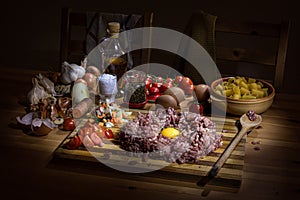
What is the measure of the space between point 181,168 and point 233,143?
0.93 ft

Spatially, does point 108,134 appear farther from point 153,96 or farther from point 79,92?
point 153,96

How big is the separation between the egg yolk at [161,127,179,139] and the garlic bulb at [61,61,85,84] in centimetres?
59

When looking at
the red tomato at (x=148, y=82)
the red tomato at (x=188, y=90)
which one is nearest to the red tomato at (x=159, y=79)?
the red tomato at (x=148, y=82)

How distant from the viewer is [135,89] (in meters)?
2.29

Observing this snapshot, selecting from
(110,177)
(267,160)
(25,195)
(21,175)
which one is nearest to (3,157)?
(21,175)

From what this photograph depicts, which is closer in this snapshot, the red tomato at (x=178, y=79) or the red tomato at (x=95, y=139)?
the red tomato at (x=95, y=139)

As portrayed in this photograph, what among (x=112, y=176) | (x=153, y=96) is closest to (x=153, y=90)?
(x=153, y=96)

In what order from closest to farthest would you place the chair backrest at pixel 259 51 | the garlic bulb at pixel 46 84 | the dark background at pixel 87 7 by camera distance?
the garlic bulb at pixel 46 84, the chair backrest at pixel 259 51, the dark background at pixel 87 7

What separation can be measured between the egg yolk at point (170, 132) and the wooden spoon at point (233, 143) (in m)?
0.21

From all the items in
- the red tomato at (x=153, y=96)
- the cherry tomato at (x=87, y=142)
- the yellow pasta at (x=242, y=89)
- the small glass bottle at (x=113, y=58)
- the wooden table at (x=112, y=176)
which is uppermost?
the small glass bottle at (x=113, y=58)

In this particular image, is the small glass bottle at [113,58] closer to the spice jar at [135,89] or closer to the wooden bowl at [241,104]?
the spice jar at [135,89]

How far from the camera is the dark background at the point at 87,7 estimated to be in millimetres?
3938

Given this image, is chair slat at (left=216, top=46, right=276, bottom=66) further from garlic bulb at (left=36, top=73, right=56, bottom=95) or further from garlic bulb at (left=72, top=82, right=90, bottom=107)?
garlic bulb at (left=36, top=73, right=56, bottom=95)

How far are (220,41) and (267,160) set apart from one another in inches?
91.4
